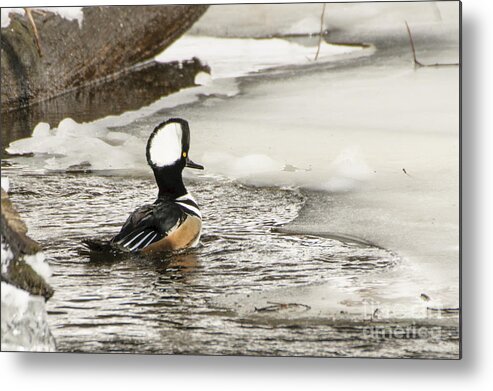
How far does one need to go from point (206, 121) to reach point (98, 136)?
0.82 ft

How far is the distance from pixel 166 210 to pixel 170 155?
0.41 ft

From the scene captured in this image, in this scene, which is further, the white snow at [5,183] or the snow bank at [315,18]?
the white snow at [5,183]

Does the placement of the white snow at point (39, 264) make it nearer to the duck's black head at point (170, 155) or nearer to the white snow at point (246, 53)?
the duck's black head at point (170, 155)

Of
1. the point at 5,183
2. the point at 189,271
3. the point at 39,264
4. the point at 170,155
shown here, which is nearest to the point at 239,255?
the point at 189,271

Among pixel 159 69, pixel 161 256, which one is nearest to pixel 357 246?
pixel 161 256

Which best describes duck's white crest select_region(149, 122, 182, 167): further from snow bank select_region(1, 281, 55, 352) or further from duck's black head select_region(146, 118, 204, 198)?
snow bank select_region(1, 281, 55, 352)

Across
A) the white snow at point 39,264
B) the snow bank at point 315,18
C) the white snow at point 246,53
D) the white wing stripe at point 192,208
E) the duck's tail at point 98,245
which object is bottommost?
the white snow at point 39,264

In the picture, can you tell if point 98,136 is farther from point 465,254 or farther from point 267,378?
point 465,254

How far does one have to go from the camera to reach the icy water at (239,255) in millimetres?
1964

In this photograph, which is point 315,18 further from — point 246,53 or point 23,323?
point 23,323

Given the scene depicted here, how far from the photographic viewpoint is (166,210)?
2.04 meters

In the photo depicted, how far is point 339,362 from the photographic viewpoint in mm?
2016

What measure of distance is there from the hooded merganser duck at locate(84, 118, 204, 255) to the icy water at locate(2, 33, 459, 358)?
2 cm

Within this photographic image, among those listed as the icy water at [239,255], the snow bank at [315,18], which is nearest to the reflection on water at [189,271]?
the icy water at [239,255]
